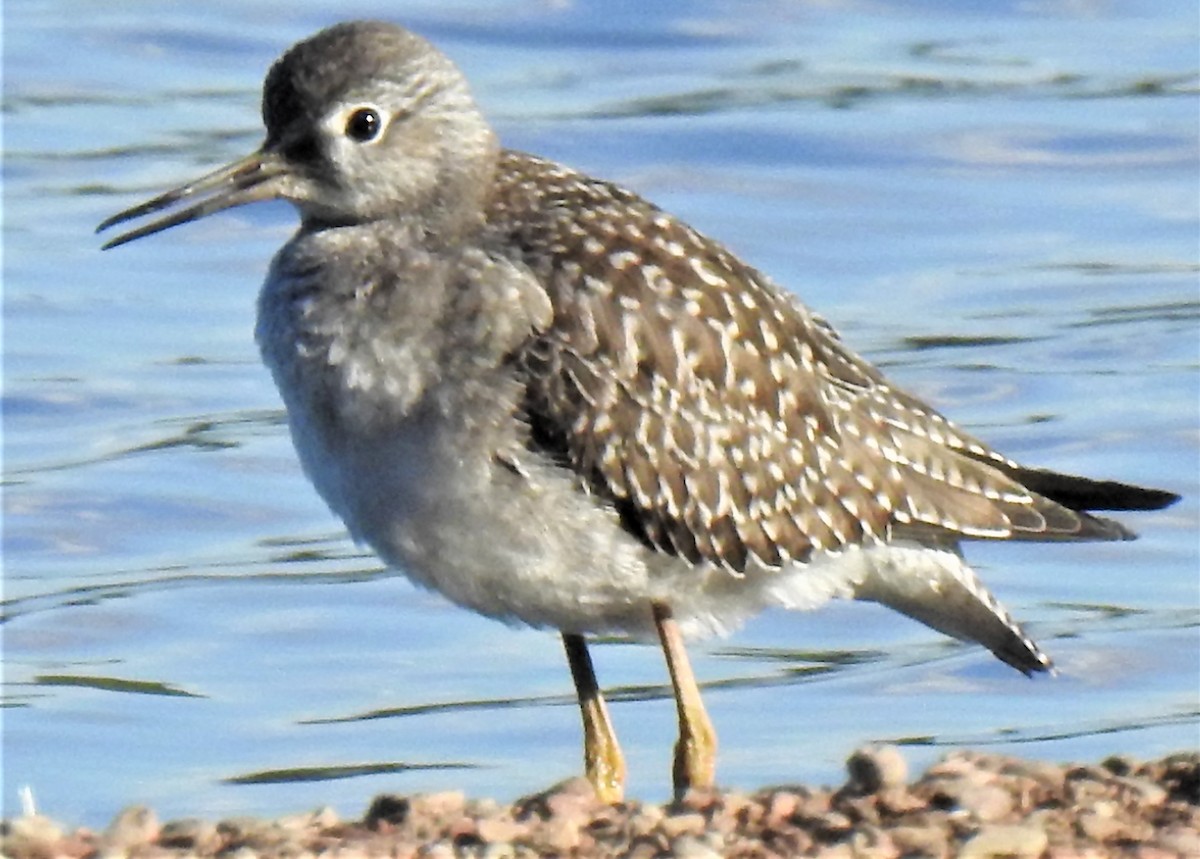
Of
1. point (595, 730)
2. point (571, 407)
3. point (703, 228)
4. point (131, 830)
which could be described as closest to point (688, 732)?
point (595, 730)

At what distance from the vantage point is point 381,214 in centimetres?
997

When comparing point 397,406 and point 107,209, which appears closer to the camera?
point 397,406

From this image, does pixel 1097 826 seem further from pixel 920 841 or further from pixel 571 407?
pixel 571 407

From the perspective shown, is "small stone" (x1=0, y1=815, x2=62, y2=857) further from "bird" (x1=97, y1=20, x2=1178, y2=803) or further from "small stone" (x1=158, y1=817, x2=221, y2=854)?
"bird" (x1=97, y1=20, x2=1178, y2=803)

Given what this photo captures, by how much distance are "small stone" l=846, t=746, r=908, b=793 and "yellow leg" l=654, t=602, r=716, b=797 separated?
119 cm

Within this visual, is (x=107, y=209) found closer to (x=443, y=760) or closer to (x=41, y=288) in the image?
(x=41, y=288)

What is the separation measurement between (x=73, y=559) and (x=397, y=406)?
239 inches

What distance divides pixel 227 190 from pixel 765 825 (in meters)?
2.81

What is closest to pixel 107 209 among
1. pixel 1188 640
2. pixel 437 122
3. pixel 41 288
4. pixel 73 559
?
pixel 41 288

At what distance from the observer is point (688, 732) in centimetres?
1005

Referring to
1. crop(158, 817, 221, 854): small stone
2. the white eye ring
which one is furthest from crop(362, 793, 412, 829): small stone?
the white eye ring

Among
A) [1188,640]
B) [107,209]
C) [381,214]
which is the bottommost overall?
[1188,640]

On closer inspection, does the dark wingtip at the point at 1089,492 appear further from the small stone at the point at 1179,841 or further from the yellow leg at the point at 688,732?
the small stone at the point at 1179,841

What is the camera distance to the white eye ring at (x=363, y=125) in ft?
32.9
